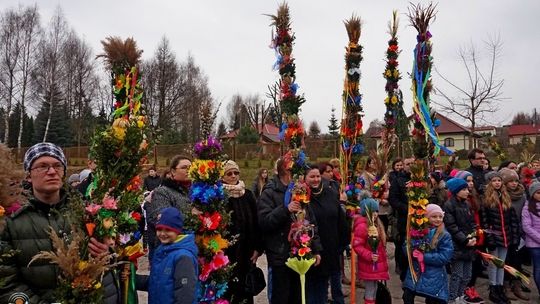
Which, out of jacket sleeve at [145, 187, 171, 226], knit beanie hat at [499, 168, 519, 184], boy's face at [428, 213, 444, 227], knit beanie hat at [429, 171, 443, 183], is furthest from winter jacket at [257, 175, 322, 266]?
knit beanie hat at [499, 168, 519, 184]

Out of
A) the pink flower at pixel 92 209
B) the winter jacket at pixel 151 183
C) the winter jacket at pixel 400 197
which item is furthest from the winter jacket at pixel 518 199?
the winter jacket at pixel 151 183

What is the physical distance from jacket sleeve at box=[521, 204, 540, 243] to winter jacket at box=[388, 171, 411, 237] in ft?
5.27

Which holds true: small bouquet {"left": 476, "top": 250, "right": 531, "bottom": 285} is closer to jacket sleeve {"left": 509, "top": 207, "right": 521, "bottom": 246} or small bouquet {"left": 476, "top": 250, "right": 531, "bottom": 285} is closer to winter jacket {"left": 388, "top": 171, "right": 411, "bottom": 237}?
jacket sleeve {"left": 509, "top": 207, "right": 521, "bottom": 246}

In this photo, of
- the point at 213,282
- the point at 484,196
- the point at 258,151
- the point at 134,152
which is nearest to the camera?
the point at 134,152

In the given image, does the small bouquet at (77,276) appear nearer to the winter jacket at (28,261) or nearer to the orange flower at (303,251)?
the winter jacket at (28,261)

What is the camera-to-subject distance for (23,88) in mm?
29328

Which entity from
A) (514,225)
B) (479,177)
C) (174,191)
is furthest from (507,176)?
(174,191)

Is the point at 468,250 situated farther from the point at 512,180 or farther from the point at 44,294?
the point at 44,294

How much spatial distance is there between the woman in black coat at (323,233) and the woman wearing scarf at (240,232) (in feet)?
2.26

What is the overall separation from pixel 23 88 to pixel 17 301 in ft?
102

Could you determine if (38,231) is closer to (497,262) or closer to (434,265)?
(434,265)

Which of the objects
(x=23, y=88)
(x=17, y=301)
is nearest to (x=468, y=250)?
(x=17, y=301)

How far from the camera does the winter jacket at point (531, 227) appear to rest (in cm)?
621

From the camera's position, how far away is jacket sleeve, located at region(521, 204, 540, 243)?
20.3 feet
